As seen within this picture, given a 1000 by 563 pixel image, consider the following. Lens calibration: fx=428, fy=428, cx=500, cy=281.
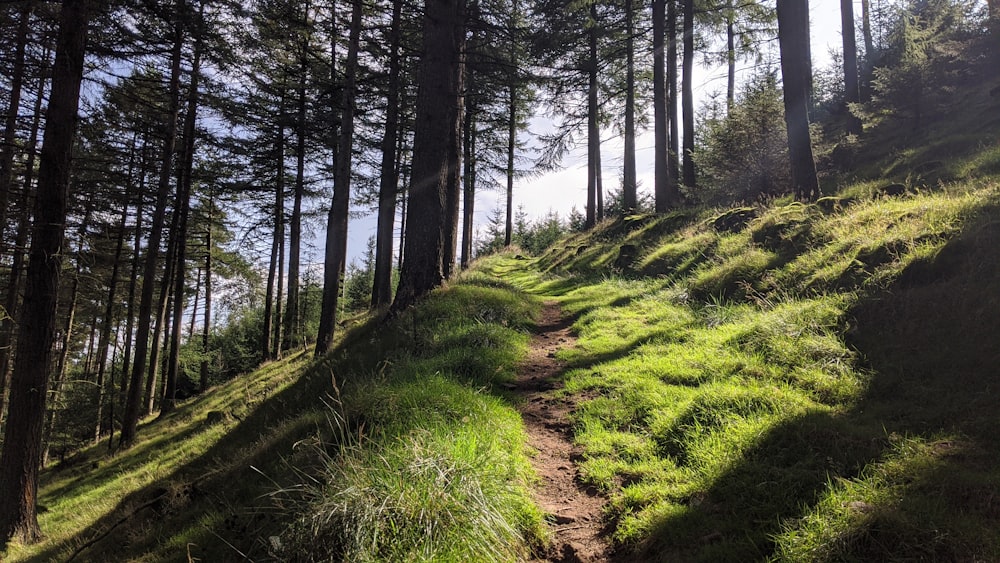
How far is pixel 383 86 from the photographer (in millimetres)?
14570

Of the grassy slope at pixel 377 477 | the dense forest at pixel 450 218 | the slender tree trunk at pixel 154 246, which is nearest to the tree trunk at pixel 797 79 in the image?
the dense forest at pixel 450 218

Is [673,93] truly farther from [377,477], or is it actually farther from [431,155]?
[377,477]

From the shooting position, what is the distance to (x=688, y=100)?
15820 mm

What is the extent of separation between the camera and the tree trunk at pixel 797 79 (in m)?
8.04

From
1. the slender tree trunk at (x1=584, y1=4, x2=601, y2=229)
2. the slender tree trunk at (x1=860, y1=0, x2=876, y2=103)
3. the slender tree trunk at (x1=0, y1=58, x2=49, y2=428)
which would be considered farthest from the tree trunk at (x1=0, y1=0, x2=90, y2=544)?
the slender tree trunk at (x1=860, y1=0, x2=876, y2=103)

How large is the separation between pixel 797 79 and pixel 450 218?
24.7ft

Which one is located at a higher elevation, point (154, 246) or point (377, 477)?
point (154, 246)

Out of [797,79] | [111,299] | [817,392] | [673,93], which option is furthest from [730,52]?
[111,299]

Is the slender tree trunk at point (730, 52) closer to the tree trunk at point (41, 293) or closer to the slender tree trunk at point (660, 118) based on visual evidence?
the slender tree trunk at point (660, 118)

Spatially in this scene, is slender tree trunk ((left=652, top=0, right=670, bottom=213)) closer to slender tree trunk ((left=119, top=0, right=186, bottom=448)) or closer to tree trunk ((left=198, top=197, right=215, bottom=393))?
slender tree trunk ((left=119, top=0, right=186, bottom=448))

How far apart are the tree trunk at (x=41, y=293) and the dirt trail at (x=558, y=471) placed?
7.14m

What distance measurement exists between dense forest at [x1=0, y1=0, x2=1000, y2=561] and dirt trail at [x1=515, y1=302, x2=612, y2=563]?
11cm

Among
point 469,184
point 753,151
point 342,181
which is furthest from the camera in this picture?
point 469,184

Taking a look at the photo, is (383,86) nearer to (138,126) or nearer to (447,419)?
(138,126)
